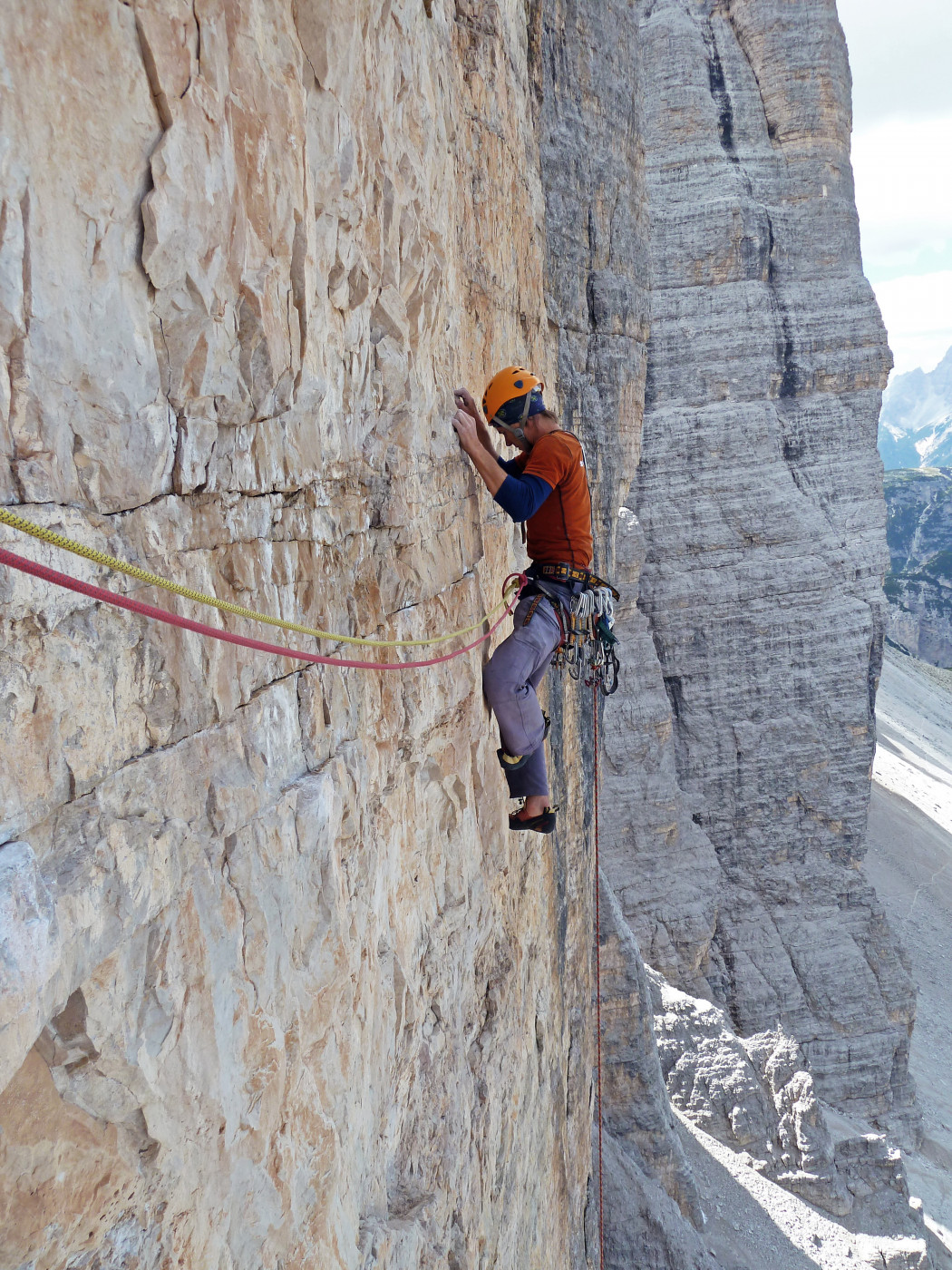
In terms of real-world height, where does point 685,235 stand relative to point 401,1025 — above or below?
above

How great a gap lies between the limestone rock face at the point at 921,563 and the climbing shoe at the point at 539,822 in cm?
4308

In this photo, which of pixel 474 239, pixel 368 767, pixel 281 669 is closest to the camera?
pixel 281 669

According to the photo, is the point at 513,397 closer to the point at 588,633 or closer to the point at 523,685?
the point at 588,633

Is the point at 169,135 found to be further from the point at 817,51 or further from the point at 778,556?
the point at 817,51

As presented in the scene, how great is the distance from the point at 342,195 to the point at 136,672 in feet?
5.84

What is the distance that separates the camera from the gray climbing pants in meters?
4.53

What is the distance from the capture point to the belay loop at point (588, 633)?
4715 millimetres

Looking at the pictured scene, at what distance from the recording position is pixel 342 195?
2.85 m

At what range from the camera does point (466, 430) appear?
13.9 feet

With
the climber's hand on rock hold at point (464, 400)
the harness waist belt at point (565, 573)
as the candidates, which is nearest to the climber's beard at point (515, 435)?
the climber's hand on rock hold at point (464, 400)

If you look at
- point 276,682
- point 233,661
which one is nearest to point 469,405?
point 276,682

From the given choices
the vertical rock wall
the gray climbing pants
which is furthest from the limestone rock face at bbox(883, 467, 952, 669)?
the gray climbing pants

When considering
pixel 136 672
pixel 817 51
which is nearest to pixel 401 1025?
pixel 136 672

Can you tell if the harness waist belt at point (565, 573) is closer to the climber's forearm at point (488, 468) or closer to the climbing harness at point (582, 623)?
the climbing harness at point (582, 623)
